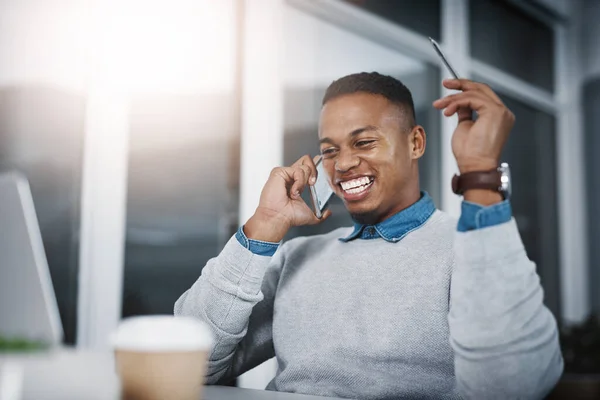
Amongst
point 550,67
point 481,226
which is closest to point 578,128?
point 550,67

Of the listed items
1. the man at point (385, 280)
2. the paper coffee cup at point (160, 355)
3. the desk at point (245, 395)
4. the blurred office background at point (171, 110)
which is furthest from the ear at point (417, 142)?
the paper coffee cup at point (160, 355)

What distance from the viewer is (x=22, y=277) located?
31.2 inches

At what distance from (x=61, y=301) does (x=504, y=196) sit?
4.25ft

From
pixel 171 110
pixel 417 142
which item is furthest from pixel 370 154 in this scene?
pixel 171 110

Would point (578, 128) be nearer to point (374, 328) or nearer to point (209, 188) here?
point (209, 188)

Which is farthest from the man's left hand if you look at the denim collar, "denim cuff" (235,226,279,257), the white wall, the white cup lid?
the white wall

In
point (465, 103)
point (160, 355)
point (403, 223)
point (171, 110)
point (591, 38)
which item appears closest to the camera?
point (160, 355)

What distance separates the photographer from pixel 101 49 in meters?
1.85

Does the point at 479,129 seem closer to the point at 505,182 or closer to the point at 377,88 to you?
the point at 505,182

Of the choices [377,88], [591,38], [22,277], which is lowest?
[22,277]

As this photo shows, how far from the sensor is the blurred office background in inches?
69.6

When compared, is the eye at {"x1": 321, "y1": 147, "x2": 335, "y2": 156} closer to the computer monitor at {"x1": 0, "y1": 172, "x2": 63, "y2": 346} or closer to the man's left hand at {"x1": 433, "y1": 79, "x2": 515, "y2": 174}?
the man's left hand at {"x1": 433, "y1": 79, "x2": 515, "y2": 174}

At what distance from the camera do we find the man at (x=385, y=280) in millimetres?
1029

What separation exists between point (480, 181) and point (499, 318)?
23 centimetres
